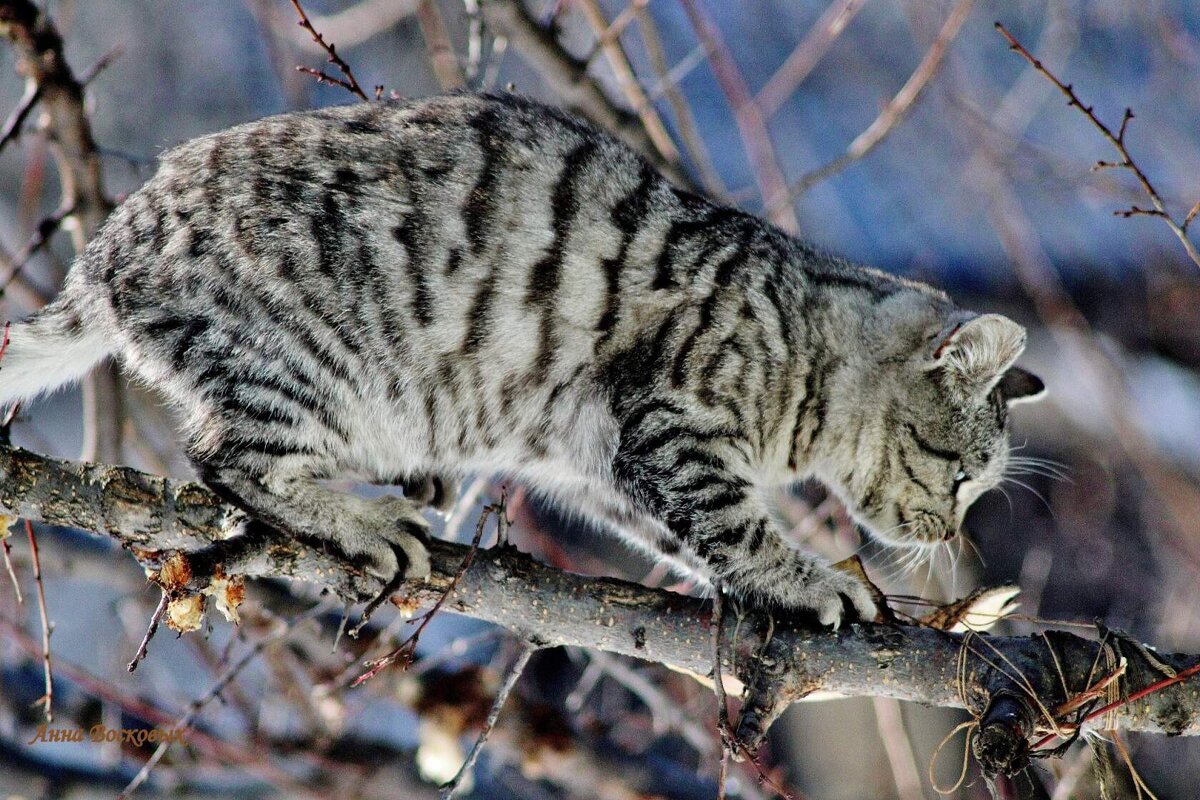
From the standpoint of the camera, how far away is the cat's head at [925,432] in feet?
10.6

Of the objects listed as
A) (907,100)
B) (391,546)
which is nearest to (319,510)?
(391,546)

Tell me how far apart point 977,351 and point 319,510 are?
188 centimetres

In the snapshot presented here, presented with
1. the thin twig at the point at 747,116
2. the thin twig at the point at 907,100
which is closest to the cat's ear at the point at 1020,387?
the thin twig at the point at 907,100

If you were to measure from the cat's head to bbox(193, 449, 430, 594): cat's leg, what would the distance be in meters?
1.35

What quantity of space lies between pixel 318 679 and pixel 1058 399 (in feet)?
12.7

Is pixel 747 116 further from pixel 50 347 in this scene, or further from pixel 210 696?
pixel 210 696

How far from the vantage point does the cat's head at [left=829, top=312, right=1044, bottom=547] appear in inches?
127

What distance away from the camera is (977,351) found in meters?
3.14

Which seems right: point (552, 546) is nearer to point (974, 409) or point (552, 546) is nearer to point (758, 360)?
point (758, 360)

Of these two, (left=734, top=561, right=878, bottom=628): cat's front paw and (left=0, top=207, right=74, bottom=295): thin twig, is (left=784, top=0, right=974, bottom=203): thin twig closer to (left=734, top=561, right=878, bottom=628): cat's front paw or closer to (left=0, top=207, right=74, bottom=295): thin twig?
(left=734, top=561, right=878, bottom=628): cat's front paw

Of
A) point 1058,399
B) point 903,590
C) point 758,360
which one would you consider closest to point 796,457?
point 758,360

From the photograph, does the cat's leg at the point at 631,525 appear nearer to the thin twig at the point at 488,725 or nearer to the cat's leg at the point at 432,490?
the cat's leg at the point at 432,490

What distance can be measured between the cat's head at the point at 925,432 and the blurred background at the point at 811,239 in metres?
0.23

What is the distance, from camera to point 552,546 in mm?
4105
